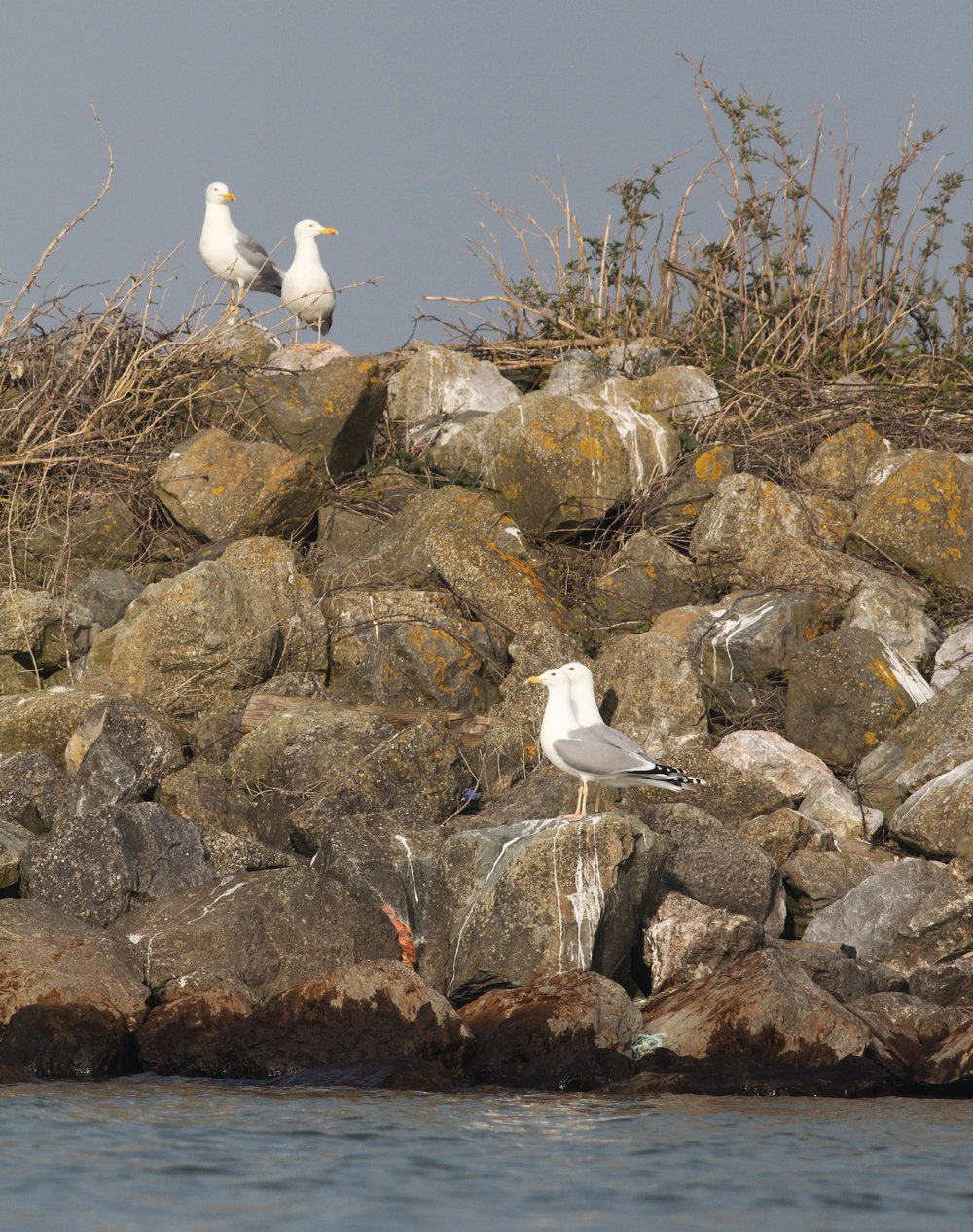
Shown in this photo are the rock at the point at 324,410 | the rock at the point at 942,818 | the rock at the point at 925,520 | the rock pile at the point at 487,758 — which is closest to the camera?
the rock pile at the point at 487,758

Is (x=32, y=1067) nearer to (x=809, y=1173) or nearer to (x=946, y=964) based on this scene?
(x=809, y=1173)

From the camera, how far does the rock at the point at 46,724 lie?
11211mm

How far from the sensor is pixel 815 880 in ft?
32.4

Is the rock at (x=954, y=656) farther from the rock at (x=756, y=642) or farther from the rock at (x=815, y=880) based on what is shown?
→ the rock at (x=815, y=880)

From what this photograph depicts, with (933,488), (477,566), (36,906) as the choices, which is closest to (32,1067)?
(36,906)

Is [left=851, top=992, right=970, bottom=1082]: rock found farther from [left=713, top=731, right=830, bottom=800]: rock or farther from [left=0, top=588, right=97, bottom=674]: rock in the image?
[left=0, top=588, right=97, bottom=674]: rock

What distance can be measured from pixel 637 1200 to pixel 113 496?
10092 mm

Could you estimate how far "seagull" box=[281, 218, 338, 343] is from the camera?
1656cm

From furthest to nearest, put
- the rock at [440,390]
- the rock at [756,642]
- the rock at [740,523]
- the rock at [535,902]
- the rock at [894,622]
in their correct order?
the rock at [440,390] < the rock at [740,523] < the rock at [894,622] < the rock at [756,642] < the rock at [535,902]

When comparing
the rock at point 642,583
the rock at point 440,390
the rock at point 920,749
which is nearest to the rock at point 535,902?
the rock at point 920,749

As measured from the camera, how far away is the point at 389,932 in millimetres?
8875

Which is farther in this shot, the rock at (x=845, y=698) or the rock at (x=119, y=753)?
the rock at (x=845, y=698)

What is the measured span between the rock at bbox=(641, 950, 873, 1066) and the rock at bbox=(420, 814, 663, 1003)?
70cm

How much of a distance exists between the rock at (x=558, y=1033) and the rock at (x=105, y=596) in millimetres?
6296
